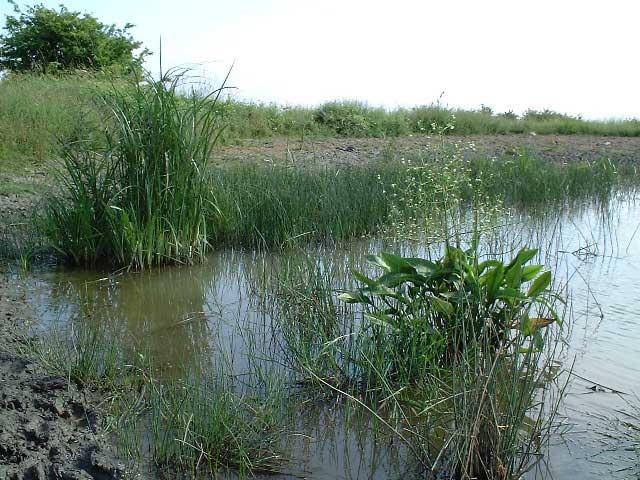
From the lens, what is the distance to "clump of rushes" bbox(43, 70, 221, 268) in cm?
575

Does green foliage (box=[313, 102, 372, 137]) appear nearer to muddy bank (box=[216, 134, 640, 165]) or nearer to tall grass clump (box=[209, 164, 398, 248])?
muddy bank (box=[216, 134, 640, 165])

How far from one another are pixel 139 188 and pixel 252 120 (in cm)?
997

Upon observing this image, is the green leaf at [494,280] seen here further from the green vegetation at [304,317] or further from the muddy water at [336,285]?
the muddy water at [336,285]

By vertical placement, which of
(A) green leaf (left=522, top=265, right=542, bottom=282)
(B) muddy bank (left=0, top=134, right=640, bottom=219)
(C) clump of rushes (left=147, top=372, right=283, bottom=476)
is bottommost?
(C) clump of rushes (left=147, top=372, right=283, bottom=476)

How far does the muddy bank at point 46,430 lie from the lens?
2.58m

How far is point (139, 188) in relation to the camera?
19.0ft

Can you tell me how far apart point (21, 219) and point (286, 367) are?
14.5ft

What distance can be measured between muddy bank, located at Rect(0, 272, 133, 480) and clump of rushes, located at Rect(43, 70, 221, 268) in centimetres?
224

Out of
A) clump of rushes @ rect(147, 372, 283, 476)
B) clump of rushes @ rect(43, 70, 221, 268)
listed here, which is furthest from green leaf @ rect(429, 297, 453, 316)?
clump of rushes @ rect(43, 70, 221, 268)


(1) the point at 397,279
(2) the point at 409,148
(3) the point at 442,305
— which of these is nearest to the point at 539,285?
(3) the point at 442,305

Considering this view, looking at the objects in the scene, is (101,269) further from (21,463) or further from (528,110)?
(528,110)

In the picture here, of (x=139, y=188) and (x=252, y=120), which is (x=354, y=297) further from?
(x=252, y=120)

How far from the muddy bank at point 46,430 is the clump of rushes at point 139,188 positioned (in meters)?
2.24

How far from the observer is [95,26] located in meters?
22.2
